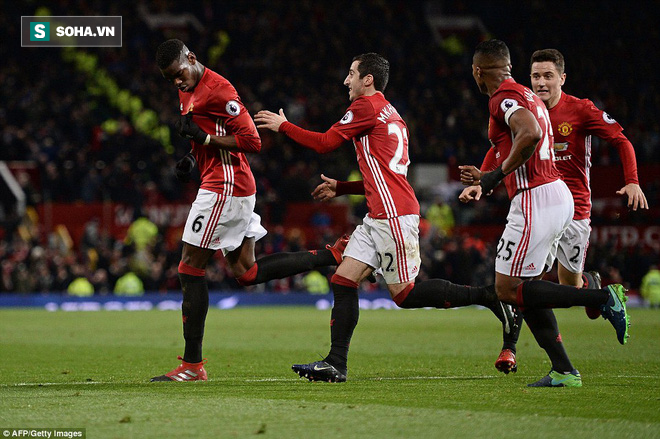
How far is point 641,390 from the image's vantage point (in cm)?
695

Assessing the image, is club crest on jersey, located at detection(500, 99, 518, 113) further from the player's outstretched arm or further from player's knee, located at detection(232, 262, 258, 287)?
player's knee, located at detection(232, 262, 258, 287)

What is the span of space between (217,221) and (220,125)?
0.77m

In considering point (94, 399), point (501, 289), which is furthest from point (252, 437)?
point (501, 289)

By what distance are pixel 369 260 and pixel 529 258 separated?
1.24 m

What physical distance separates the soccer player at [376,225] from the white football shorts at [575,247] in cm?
131

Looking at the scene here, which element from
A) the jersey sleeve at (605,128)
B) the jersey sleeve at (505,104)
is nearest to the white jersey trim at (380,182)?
the jersey sleeve at (505,104)

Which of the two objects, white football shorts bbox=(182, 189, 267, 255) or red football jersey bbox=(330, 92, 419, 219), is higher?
red football jersey bbox=(330, 92, 419, 219)

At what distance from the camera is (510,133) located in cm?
742

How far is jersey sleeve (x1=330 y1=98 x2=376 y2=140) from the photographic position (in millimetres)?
7660

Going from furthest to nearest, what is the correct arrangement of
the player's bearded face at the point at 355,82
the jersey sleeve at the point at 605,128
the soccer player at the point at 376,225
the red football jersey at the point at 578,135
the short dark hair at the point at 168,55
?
the red football jersey at the point at 578,135
the jersey sleeve at the point at 605,128
the short dark hair at the point at 168,55
the player's bearded face at the point at 355,82
the soccer player at the point at 376,225

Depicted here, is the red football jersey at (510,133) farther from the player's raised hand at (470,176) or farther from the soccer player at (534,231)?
the player's raised hand at (470,176)

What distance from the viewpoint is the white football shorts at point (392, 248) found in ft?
25.2

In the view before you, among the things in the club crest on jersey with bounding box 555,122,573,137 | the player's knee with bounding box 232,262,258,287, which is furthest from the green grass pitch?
the club crest on jersey with bounding box 555,122,573,137

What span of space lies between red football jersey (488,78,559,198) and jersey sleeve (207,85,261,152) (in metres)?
1.90
